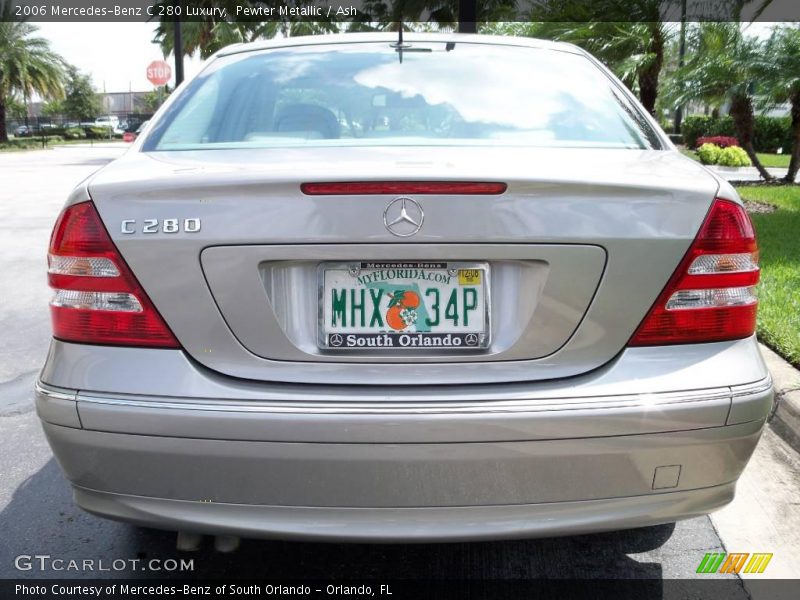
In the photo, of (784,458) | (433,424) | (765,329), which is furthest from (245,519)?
(765,329)

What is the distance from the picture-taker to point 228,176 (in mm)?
1946

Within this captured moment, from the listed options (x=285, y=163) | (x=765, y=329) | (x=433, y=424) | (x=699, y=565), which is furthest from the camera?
(x=765, y=329)

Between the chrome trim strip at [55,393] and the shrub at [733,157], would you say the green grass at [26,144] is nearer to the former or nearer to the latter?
the shrub at [733,157]

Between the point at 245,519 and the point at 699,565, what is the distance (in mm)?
1495

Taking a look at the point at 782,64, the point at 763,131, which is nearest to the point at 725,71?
the point at 782,64

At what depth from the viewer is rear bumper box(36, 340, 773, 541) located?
6.03ft

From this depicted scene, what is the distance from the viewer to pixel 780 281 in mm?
5625

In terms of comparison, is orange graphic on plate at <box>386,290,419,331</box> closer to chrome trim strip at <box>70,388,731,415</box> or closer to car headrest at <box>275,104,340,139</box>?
chrome trim strip at <box>70,388,731,415</box>

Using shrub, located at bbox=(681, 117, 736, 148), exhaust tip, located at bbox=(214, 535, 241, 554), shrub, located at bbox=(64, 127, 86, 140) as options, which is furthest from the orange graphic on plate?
shrub, located at bbox=(64, 127, 86, 140)

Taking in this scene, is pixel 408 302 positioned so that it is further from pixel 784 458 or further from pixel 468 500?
pixel 784 458

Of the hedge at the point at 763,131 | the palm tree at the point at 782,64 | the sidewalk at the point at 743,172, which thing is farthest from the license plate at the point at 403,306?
the hedge at the point at 763,131

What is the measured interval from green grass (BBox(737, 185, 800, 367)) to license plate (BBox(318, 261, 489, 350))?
109 inches

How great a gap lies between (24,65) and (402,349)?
45674 millimetres

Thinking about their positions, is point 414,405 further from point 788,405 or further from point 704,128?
point 704,128
